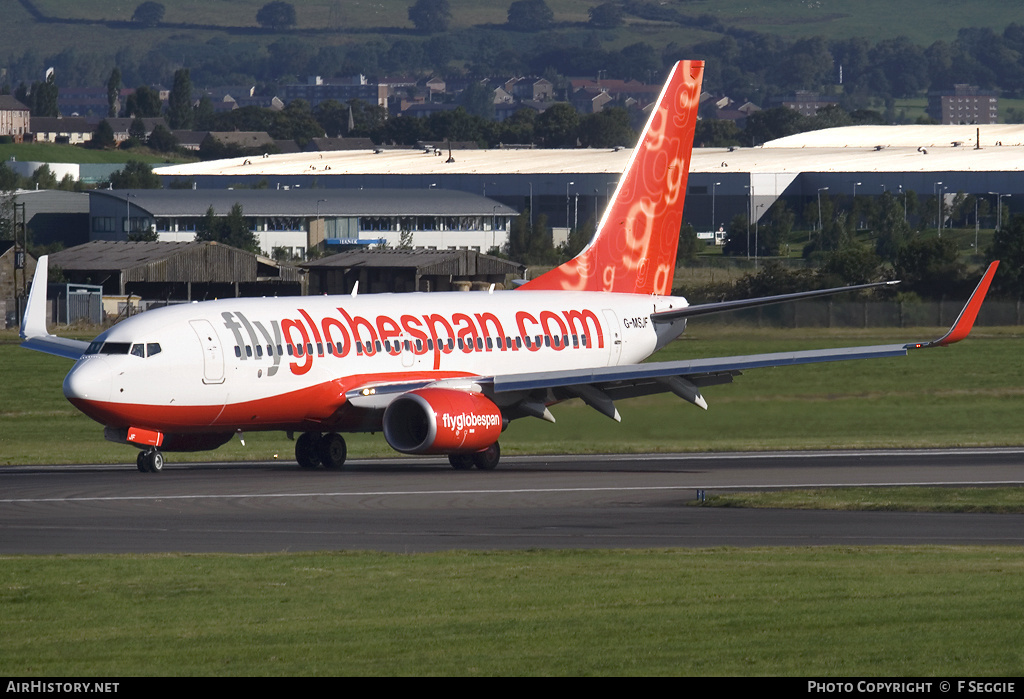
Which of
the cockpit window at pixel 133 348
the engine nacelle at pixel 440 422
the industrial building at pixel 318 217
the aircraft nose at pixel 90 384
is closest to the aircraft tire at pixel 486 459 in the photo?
the engine nacelle at pixel 440 422

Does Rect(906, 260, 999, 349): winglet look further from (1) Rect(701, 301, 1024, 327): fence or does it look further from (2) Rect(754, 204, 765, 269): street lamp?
(2) Rect(754, 204, 765, 269): street lamp

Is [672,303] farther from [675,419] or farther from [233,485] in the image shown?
[233,485]

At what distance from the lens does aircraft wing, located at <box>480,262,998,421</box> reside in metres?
40.7

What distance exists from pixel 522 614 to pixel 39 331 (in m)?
30.5

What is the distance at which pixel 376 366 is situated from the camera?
42.8 m

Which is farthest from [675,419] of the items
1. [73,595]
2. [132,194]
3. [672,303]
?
[132,194]

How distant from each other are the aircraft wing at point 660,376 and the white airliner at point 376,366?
0.05m

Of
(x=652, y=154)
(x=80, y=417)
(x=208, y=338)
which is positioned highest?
(x=652, y=154)

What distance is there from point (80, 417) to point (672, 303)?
25.1 meters

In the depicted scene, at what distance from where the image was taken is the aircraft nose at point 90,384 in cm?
3844

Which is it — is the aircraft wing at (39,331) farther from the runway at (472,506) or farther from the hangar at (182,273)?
the hangar at (182,273)

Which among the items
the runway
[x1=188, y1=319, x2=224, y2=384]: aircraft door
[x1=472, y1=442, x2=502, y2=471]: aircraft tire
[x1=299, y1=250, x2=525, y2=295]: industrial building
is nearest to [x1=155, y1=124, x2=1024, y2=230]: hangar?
[x1=299, y1=250, x2=525, y2=295]: industrial building

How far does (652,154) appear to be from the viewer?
51344 millimetres

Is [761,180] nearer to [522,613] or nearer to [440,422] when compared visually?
[440,422]
